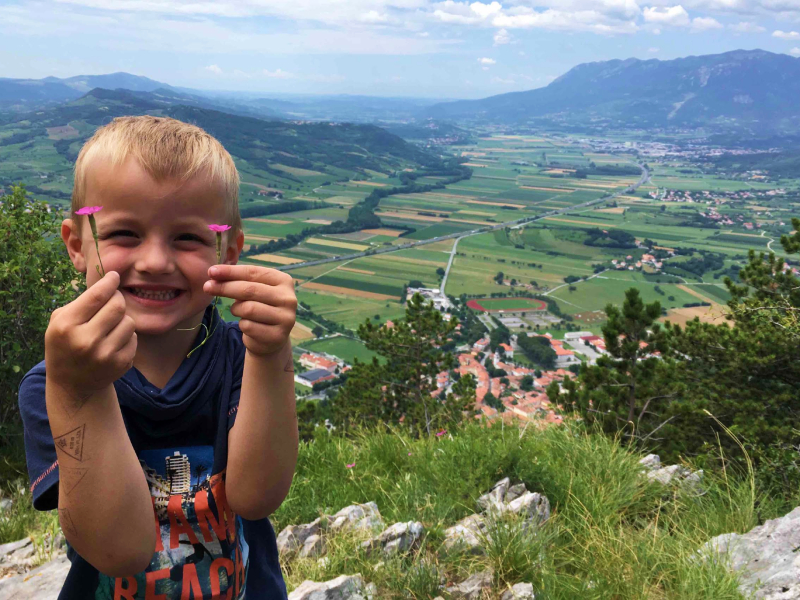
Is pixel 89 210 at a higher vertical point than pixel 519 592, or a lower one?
higher

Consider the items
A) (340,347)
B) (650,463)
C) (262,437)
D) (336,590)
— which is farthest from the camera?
(340,347)

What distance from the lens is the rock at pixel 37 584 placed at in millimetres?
2793

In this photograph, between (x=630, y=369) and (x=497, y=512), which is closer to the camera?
(x=497, y=512)

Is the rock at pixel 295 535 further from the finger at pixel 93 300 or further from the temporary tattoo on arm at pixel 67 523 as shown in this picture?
the finger at pixel 93 300

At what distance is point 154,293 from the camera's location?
4.05 feet

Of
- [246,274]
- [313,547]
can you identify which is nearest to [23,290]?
[313,547]

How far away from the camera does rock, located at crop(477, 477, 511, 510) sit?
3516mm

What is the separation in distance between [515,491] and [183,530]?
2.80m

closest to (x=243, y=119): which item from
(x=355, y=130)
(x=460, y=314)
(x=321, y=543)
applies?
(x=355, y=130)

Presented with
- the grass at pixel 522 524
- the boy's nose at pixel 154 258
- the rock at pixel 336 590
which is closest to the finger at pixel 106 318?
the boy's nose at pixel 154 258

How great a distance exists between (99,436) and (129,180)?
57 centimetres

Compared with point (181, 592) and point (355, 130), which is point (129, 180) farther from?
point (355, 130)

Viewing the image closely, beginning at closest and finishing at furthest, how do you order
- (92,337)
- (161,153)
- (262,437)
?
(92,337) → (161,153) → (262,437)

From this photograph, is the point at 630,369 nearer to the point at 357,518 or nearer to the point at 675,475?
the point at 675,475
